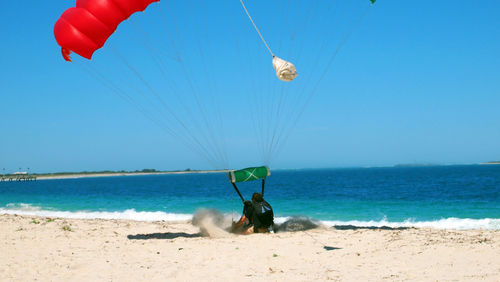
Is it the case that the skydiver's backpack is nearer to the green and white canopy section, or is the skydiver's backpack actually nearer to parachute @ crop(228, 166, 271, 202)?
parachute @ crop(228, 166, 271, 202)

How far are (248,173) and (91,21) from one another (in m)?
5.47

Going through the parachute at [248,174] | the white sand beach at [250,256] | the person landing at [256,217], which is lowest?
the white sand beach at [250,256]

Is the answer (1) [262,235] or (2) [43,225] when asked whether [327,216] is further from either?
(2) [43,225]

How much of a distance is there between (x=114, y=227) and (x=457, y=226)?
12.0 meters

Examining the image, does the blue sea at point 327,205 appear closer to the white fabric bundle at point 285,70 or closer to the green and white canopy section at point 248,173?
the green and white canopy section at point 248,173

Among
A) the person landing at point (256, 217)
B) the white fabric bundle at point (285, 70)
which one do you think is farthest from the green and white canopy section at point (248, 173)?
the white fabric bundle at point (285, 70)

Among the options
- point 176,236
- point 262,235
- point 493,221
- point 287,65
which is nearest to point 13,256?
point 176,236

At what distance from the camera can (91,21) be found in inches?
386

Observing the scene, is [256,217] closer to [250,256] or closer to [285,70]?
[250,256]

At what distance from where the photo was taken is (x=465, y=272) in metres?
6.93

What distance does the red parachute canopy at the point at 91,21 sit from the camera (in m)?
9.77

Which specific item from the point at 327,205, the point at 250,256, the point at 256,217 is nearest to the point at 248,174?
the point at 256,217

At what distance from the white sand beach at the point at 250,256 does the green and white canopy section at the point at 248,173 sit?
1543 mm

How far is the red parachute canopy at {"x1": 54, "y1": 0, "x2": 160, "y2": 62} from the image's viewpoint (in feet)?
32.0
